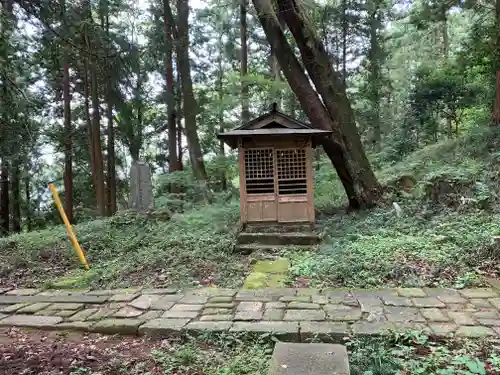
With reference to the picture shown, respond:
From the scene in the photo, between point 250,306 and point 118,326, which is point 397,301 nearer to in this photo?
point 250,306

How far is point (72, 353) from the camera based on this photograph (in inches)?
121

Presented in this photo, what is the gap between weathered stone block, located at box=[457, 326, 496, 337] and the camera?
3096 mm

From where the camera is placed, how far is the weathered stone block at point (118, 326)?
3502 millimetres

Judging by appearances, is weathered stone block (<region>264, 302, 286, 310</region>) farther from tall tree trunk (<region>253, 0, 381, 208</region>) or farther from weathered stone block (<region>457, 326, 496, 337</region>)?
tall tree trunk (<region>253, 0, 381, 208</region>)

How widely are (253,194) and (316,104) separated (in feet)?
9.07

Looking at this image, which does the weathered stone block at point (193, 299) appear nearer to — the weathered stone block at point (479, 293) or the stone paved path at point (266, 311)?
the stone paved path at point (266, 311)

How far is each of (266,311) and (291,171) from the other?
4.18 metres

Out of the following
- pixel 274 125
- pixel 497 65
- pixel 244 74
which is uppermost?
pixel 244 74

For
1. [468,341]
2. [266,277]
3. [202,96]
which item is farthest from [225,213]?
[202,96]

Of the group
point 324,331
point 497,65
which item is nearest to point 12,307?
point 324,331

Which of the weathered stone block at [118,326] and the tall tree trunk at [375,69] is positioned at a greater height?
the tall tree trunk at [375,69]

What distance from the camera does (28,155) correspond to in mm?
7348

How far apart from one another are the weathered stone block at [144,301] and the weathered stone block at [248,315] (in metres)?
1.06

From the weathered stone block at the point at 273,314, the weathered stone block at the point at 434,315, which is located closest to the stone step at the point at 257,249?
the weathered stone block at the point at 273,314
